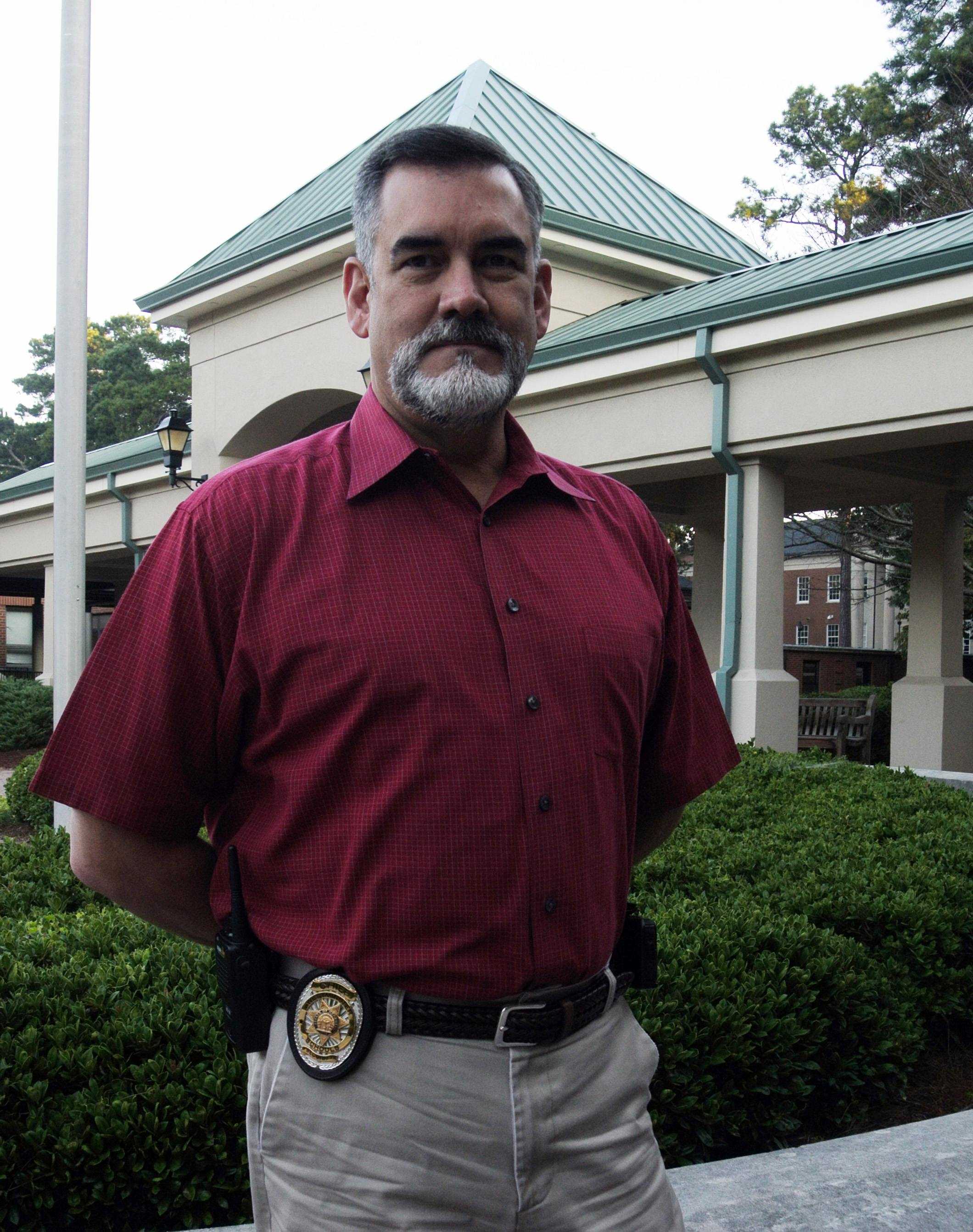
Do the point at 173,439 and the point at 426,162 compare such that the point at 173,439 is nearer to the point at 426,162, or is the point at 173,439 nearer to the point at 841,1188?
the point at 841,1188

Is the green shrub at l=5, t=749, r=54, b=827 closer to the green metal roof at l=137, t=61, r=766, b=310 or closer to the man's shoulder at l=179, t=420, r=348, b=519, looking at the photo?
the green metal roof at l=137, t=61, r=766, b=310

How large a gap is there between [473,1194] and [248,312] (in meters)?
14.8

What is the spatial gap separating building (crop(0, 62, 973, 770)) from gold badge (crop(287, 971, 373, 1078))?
8.68m

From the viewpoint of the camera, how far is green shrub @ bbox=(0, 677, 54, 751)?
18.4m

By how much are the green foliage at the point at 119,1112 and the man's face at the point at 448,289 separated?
7.24ft

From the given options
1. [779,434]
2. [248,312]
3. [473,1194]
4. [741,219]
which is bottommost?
[473,1194]

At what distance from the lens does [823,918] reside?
5.20 metres

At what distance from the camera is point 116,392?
59.1 meters

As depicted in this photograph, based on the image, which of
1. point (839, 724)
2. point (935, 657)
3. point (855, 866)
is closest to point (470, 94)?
point (935, 657)

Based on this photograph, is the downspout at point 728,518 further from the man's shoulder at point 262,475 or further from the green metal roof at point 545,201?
the man's shoulder at point 262,475

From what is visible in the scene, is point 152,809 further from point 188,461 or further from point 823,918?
point 188,461

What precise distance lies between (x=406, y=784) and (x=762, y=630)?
9.51 meters

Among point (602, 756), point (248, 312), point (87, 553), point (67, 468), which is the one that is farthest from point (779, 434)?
point (87, 553)

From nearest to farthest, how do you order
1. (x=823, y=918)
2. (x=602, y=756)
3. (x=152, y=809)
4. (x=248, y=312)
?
(x=152, y=809)
(x=602, y=756)
(x=823, y=918)
(x=248, y=312)
